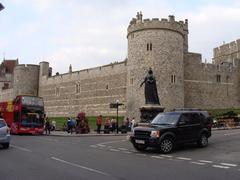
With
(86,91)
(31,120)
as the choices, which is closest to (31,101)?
(31,120)

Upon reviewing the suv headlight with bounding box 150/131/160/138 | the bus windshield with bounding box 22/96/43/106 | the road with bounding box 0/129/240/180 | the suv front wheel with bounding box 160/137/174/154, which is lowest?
the road with bounding box 0/129/240/180

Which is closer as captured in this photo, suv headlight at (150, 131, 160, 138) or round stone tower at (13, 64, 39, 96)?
suv headlight at (150, 131, 160, 138)

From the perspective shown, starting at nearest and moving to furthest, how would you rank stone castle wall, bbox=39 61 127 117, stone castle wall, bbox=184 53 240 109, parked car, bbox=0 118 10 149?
parked car, bbox=0 118 10 149, stone castle wall, bbox=184 53 240 109, stone castle wall, bbox=39 61 127 117

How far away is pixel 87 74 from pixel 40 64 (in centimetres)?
1588

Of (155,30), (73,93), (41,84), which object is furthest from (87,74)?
(155,30)

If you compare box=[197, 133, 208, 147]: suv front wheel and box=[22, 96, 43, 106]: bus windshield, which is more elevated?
box=[22, 96, 43, 106]: bus windshield

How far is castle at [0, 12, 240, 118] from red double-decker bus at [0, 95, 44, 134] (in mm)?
13573

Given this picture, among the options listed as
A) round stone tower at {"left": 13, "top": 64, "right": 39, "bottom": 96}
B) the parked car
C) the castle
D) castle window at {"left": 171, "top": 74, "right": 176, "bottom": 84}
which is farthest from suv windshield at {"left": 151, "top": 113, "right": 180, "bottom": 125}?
round stone tower at {"left": 13, "top": 64, "right": 39, "bottom": 96}

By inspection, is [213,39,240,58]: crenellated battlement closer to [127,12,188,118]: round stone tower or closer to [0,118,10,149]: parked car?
[127,12,188,118]: round stone tower

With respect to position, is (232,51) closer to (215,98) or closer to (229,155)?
(215,98)

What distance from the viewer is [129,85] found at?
4106cm

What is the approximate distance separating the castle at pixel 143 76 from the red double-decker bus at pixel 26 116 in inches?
534

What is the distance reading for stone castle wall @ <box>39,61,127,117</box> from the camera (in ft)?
164

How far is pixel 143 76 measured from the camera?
3953 centimetres
